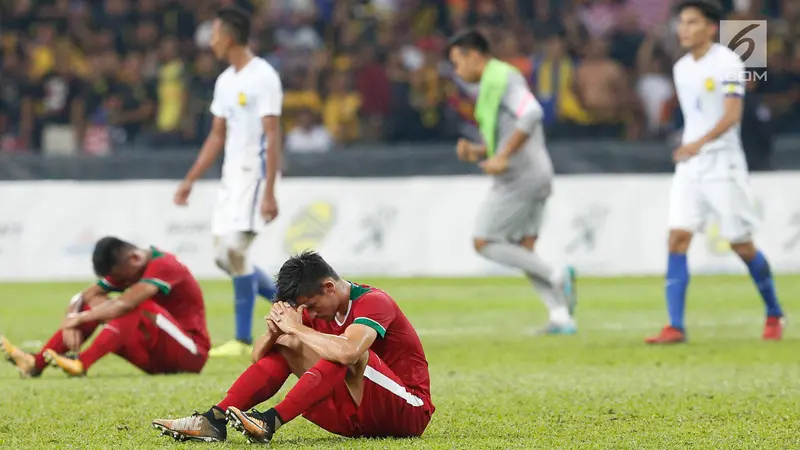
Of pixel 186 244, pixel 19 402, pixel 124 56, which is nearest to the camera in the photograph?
pixel 19 402

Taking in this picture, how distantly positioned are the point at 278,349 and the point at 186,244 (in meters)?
11.4

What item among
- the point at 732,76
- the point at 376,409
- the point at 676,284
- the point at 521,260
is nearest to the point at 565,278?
the point at 521,260

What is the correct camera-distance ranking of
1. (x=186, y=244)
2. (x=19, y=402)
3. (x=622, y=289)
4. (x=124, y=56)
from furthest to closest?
(x=124, y=56)
(x=186, y=244)
(x=622, y=289)
(x=19, y=402)

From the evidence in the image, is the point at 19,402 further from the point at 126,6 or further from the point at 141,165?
the point at 126,6

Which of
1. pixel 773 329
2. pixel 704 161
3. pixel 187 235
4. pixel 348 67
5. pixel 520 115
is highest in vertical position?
pixel 348 67

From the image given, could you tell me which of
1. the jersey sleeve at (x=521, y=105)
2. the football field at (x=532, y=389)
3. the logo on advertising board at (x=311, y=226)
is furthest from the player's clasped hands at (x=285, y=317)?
the logo on advertising board at (x=311, y=226)

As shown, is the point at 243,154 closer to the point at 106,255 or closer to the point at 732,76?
the point at 106,255

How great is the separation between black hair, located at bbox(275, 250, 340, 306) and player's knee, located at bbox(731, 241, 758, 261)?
18.3 feet

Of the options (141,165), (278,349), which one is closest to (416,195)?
(141,165)

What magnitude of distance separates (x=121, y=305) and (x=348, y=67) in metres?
11.9

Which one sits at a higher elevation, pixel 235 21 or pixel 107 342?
pixel 235 21

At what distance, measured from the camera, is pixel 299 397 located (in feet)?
19.1

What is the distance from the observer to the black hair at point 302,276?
588 centimetres

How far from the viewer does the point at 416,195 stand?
17.4m
